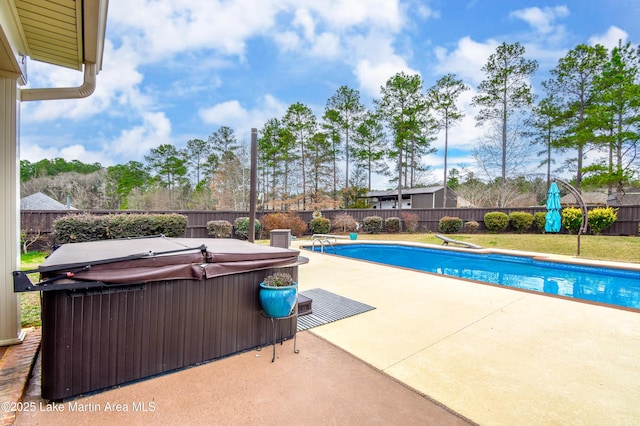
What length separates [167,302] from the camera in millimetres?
2361

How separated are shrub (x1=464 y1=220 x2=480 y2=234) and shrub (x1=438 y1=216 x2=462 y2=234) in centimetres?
49

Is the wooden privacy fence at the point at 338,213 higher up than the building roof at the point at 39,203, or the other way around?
the building roof at the point at 39,203

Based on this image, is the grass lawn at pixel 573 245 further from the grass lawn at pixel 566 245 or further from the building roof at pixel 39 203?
the building roof at pixel 39 203

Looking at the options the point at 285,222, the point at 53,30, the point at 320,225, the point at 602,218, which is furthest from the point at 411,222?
the point at 53,30

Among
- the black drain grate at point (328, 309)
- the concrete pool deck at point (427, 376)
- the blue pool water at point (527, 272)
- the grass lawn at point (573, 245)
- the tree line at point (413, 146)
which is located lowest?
the blue pool water at point (527, 272)

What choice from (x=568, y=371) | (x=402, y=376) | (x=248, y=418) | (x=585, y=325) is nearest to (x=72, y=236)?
A: (x=248, y=418)

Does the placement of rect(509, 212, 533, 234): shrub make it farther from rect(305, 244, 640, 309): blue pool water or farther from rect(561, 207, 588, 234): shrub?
rect(305, 244, 640, 309): blue pool water

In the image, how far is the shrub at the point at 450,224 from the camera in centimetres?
1530

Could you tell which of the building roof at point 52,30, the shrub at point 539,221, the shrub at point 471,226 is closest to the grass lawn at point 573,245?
the shrub at point 539,221

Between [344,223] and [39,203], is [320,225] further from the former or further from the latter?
[39,203]

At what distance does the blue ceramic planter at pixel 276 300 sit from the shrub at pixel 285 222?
35.9 ft

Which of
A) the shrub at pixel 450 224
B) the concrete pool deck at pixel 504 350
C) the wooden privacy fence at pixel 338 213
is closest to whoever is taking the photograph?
the concrete pool deck at pixel 504 350

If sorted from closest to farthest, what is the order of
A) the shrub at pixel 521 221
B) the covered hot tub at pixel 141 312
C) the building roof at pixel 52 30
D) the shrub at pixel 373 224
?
the covered hot tub at pixel 141 312, the building roof at pixel 52 30, the shrub at pixel 521 221, the shrub at pixel 373 224

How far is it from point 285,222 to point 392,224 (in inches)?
248
